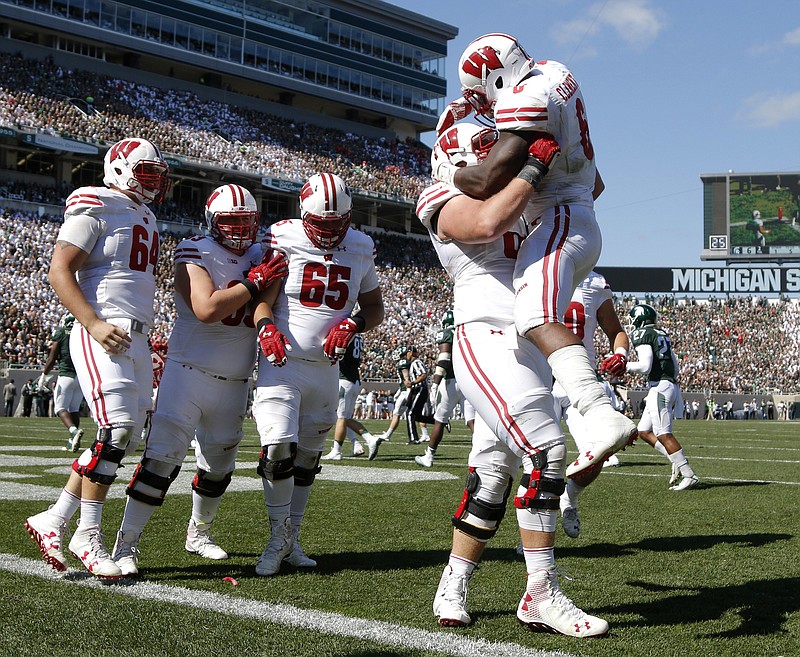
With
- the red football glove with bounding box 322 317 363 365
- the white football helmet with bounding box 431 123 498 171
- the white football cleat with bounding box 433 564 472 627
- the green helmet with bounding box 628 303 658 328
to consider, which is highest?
the white football helmet with bounding box 431 123 498 171

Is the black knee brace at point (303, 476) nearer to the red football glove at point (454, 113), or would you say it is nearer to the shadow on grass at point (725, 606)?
the shadow on grass at point (725, 606)

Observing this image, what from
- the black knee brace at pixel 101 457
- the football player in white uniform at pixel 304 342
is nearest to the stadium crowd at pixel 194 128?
the football player in white uniform at pixel 304 342

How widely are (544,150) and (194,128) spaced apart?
43245 millimetres

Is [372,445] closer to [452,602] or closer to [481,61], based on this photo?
[452,602]

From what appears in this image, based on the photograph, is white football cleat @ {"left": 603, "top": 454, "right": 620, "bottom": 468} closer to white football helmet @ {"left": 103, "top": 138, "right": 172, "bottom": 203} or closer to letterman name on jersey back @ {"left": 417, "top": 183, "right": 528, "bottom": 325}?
white football helmet @ {"left": 103, "top": 138, "right": 172, "bottom": 203}

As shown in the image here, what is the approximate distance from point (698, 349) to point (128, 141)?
46.3 m

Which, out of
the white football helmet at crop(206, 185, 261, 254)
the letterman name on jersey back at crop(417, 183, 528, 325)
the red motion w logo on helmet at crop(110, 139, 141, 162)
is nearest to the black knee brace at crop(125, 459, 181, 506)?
the white football helmet at crop(206, 185, 261, 254)

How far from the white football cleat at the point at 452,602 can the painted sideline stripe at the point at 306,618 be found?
10 cm

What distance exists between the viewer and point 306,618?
3.57m

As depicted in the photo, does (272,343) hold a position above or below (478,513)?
above

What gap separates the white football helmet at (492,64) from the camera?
11.6 feet

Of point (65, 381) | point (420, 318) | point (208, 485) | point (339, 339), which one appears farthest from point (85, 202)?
point (420, 318)

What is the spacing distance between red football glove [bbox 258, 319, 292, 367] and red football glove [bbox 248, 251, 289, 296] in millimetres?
243

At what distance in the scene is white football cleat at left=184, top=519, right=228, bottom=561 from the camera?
4.94 meters
